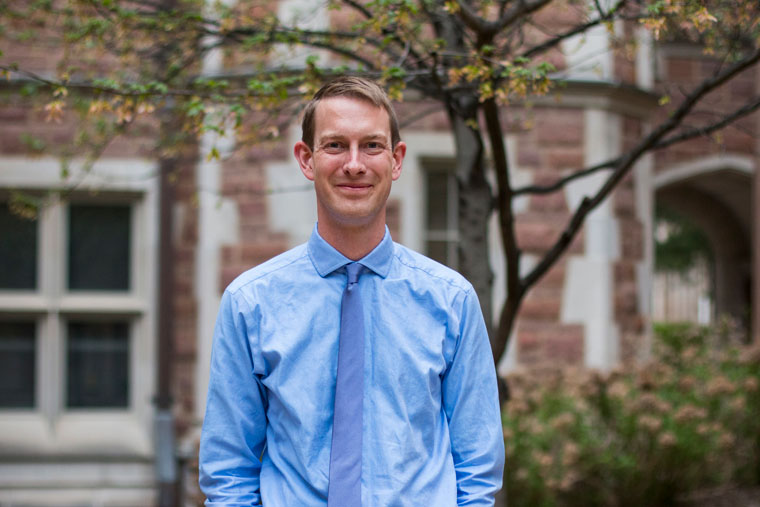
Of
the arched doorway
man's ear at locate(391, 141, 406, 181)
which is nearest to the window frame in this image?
man's ear at locate(391, 141, 406, 181)

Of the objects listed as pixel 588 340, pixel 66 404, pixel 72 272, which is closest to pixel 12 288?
pixel 72 272

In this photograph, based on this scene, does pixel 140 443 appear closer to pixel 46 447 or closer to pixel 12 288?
pixel 46 447

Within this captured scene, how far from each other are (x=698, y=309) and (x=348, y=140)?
25.1m

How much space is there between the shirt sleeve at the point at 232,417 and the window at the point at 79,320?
404cm

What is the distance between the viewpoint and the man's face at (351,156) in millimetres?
1642

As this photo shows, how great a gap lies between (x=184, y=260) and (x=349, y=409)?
4196 millimetres

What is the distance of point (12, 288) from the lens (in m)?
5.59

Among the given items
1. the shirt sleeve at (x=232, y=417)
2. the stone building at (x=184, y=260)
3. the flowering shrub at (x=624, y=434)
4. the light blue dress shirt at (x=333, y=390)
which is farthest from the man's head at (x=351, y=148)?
the stone building at (x=184, y=260)

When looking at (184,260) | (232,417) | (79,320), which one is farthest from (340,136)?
(79,320)

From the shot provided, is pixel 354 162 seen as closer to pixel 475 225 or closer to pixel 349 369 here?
pixel 349 369

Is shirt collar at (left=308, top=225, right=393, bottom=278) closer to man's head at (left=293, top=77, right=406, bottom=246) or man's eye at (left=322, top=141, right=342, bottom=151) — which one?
Answer: man's head at (left=293, top=77, right=406, bottom=246)

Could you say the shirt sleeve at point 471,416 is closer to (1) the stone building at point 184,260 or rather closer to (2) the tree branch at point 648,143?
(2) the tree branch at point 648,143

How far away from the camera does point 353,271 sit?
1709mm

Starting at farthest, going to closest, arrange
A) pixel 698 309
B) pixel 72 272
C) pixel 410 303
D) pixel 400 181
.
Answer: pixel 698 309, pixel 72 272, pixel 400 181, pixel 410 303
